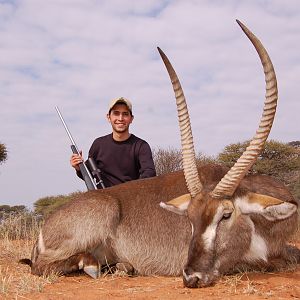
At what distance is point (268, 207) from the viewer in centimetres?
421

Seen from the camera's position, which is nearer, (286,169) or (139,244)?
(139,244)

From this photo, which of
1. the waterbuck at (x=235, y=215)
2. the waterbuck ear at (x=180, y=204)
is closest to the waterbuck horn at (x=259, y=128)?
the waterbuck at (x=235, y=215)

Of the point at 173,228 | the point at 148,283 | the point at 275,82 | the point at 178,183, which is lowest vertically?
the point at 148,283

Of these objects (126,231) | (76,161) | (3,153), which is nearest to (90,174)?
(76,161)

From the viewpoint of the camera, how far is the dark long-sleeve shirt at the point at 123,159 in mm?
7148

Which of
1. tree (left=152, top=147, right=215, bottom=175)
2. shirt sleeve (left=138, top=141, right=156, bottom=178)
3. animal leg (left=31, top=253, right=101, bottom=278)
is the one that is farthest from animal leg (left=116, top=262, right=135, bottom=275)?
tree (left=152, top=147, right=215, bottom=175)

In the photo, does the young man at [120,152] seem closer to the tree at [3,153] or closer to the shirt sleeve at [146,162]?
the shirt sleeve at [146,162]

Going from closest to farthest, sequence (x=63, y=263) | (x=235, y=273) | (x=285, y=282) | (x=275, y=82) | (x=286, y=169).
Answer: (x=275, y=82) → (x=285, y=282) → (x=235, y=273) → (x=63, y=263) → (x=286, y=169)

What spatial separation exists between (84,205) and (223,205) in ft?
5.77

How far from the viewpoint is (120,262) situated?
538 centimetres

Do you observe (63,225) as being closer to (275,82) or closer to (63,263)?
(63,263)

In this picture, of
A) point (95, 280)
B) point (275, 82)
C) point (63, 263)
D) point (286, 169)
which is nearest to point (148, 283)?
point (95, 280)

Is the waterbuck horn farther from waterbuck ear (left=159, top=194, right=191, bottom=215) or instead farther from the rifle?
the rifle

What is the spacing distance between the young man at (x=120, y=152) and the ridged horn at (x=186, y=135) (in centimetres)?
238
